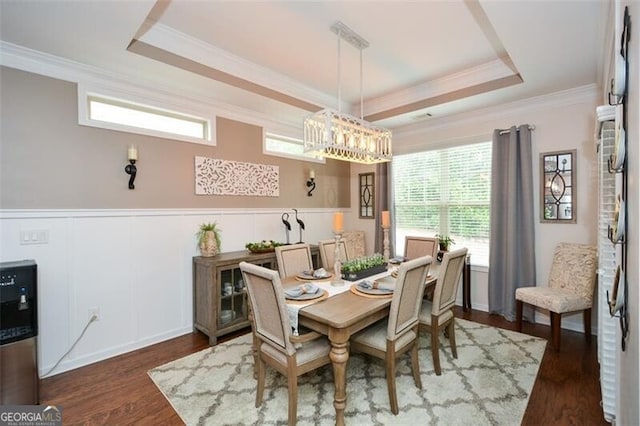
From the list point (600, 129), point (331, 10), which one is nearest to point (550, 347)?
point (600, 129)

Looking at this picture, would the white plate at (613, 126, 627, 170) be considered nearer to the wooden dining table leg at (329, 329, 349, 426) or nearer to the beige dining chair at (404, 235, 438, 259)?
the wooden dining table leg at (329, 329, 349, 426)

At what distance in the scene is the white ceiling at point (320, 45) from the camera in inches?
79.4

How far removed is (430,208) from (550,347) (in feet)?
6.87

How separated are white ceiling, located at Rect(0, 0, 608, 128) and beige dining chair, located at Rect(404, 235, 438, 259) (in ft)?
5.26

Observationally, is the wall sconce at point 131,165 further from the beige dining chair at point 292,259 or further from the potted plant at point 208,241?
the beige dining chair at point 292,259

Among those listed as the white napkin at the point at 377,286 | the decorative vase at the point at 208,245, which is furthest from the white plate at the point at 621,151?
the decorative vase at the point at 208,245

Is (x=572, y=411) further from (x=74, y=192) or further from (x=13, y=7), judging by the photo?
(x=13, y=7)

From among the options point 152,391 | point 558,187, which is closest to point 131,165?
point 152,391

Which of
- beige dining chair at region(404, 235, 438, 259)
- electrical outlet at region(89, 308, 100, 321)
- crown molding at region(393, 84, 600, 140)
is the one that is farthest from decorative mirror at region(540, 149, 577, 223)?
electrical outlet at region(89, 308, 100, 321)

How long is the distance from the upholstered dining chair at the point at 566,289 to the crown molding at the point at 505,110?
1548 millimetres

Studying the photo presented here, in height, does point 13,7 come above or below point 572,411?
above

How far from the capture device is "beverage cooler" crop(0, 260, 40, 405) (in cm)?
203

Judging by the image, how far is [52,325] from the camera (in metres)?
2.52

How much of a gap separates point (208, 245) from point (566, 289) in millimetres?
3725
